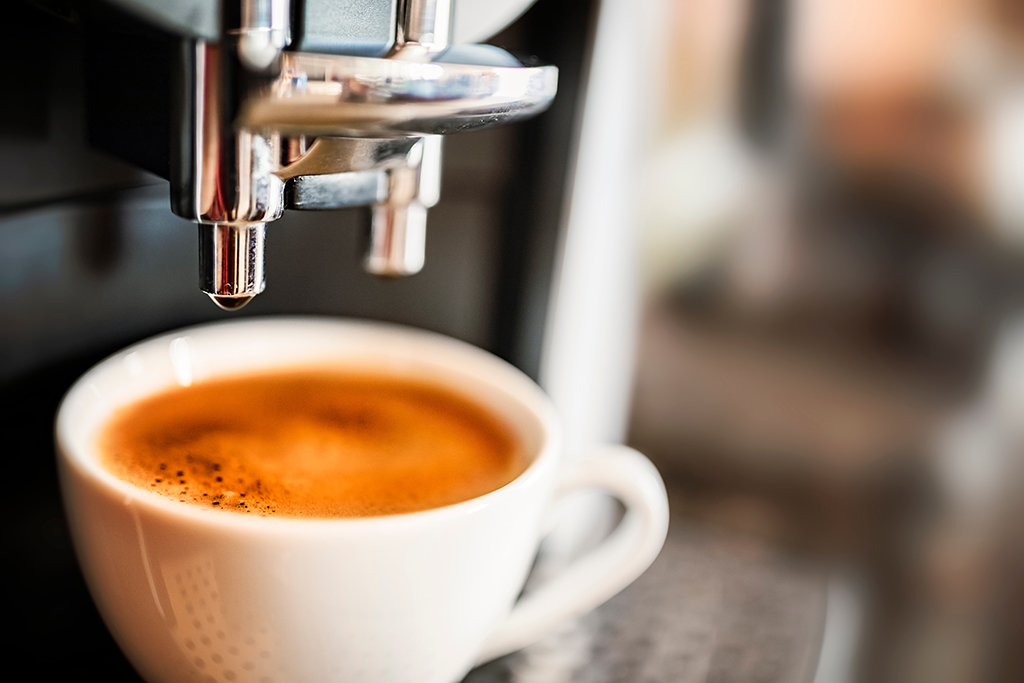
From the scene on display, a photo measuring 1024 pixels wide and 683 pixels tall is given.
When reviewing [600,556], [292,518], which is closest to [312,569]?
[292,518]

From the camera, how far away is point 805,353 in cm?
53

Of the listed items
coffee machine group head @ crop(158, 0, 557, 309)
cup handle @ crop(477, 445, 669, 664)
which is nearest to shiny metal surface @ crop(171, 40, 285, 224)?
coffee machine group head @ crop(158, 0, 557, 309)

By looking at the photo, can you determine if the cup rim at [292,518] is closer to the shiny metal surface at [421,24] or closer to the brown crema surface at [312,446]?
the brown crema surface at [312,446]

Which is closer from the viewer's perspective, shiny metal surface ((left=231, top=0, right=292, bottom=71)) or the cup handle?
shiny metal surface ((left=231, top=0, right=292, bottom=71))

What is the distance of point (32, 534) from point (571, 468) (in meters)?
0.19

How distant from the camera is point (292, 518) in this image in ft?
0.80

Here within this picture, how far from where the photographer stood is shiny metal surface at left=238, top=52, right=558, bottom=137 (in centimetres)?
19

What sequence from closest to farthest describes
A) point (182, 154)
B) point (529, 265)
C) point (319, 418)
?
point (182, 154), point (319, 418), point (529, 265)

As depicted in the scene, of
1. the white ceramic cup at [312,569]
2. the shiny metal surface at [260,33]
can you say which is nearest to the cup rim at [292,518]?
the white ceramic cup at [312,569]

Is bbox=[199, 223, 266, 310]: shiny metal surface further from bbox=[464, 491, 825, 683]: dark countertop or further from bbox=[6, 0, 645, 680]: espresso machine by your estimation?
bbox=[464, 491, 825, 683]: dark countertop

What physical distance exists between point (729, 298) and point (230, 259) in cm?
34

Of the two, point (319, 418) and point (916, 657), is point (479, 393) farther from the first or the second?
point (916, 657)

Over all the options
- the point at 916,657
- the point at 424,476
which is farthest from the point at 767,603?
the point at 424,476

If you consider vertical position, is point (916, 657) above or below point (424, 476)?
below
